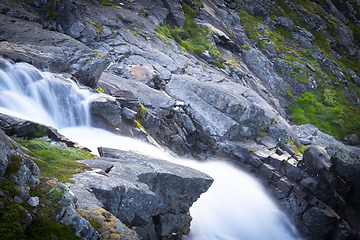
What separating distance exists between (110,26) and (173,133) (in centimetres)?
1728

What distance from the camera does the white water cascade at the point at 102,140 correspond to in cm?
1311

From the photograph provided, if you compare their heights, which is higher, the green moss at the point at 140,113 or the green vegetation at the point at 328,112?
the green vegetation at the point at 328,112

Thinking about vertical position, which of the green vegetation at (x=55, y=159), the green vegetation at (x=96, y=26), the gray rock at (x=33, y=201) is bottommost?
the green vegetation at (x=96, y=26)

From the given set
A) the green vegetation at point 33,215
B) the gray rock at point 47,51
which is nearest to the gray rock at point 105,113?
the gray rock at point 47,51

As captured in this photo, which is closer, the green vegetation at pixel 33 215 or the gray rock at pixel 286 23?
the green vegetation at pixel 33 215

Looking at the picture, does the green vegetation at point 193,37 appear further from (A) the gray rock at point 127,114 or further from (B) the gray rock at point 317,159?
(A) the gray rock at point 127,114

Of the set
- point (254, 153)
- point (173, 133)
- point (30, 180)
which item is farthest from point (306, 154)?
point (30, 180)

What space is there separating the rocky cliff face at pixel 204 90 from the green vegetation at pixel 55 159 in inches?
286

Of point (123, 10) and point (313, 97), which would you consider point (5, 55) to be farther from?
point (313, 97)

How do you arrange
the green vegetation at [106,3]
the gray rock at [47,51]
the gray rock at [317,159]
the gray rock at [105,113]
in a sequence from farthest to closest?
the green vegetation at [106,3]
the gray rock at [317,159]
the gray rock at [105,113]
the gray rock at [47,51]

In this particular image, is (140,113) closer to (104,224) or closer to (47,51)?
(47,51)

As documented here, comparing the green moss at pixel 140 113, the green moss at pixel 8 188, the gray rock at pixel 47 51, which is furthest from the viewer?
the green moss at pixel 140 113

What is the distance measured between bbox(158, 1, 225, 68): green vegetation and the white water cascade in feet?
71.0

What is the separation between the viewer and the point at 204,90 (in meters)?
25.9
